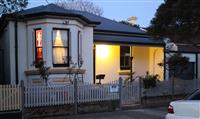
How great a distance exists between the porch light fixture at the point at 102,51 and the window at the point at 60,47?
4357mm

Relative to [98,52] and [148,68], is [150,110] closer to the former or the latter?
[98,52]

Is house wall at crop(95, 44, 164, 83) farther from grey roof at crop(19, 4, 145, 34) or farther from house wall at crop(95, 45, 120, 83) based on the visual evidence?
grey roof at crop(19, 4, 145, 34)

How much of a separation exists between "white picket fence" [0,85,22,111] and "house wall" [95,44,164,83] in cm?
881

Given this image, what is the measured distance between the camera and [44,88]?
14797 millimetres

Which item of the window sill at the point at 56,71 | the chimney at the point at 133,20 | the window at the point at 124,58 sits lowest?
the window sill at the point at 56,71

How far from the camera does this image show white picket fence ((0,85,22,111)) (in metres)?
13.8

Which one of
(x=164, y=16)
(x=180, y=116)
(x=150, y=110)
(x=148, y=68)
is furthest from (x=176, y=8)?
(x=148, y=68)

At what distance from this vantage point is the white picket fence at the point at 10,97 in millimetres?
13750

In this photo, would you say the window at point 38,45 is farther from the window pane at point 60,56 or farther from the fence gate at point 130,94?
the fence gate at point 130,94

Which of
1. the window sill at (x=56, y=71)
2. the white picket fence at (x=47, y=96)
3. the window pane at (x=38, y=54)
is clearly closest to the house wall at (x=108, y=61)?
the window sill at (x=56, y=71)

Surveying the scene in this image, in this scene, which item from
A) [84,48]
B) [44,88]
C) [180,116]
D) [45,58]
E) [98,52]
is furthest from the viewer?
[98,52]

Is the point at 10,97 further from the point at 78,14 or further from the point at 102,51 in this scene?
the point at 102,51

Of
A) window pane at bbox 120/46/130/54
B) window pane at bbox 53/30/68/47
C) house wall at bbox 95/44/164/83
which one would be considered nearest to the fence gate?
window pane at bbox 53/30/68/47

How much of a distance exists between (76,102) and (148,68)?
1072cm
